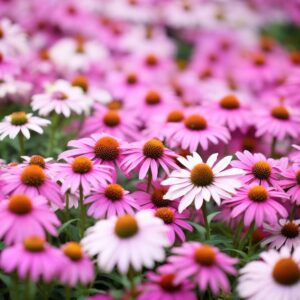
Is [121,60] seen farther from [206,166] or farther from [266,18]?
[206,166]

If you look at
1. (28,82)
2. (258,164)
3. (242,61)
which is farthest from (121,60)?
(258,164)

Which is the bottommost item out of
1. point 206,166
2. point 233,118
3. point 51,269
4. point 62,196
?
point 51,269

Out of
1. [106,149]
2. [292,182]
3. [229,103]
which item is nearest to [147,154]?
[106,149]

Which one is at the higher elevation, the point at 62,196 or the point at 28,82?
the point at 28,82

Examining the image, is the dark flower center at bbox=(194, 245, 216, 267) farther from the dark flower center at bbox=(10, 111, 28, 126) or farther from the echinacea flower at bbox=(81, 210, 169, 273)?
the dark flower center at bbox=(10, 111, 28, 126)

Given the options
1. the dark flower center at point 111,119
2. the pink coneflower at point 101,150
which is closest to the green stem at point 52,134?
the dark flower center at point 111,119

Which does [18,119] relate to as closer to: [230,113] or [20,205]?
[20,205]
